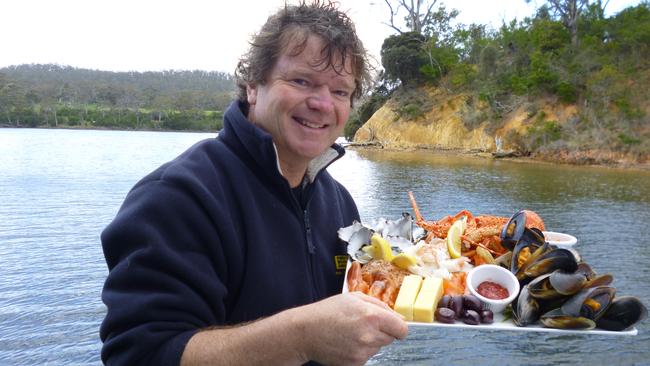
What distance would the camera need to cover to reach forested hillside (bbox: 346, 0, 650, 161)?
1426 inches

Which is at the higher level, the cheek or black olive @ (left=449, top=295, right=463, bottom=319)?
the cheek

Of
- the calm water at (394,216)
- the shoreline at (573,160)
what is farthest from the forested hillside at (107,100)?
the calm water at (394,216)

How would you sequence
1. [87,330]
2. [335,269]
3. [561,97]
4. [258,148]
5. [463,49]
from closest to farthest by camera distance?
[258,148] → [335,269] → [87,330] → [561,97] → [463,49]

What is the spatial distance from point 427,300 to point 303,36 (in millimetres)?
1492

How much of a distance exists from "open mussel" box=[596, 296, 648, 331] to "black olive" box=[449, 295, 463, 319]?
682 millimetres

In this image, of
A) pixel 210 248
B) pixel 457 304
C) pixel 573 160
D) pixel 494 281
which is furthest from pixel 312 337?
pixel 573 160

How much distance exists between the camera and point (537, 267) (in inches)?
115

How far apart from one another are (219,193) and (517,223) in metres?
2.64

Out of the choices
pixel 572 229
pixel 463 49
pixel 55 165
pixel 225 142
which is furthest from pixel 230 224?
pixel 463 49

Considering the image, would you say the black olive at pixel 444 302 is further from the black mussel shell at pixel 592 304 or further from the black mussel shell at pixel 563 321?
the black mussel shell at pixel 592 304

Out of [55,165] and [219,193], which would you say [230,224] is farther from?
[55,165]

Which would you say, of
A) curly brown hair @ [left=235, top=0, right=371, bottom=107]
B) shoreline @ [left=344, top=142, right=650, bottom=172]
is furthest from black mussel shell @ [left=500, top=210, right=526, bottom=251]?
shoreline @ [left=344, top=142, right=650, bottom=172]

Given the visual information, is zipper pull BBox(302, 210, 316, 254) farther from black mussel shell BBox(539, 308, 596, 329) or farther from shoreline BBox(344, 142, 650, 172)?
shoreline BBox(344, 142, 650, 172)

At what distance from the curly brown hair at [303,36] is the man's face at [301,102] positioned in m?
0.03
